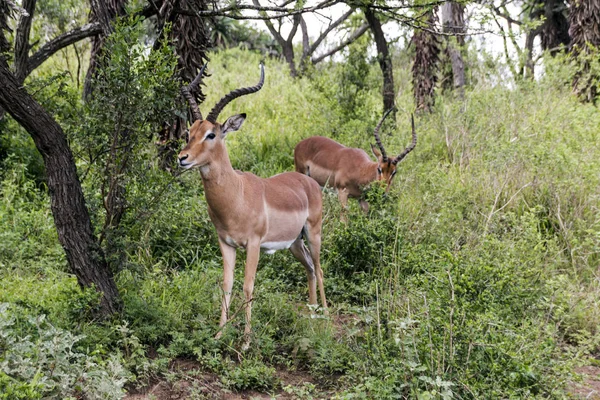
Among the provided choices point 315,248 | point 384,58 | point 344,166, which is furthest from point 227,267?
point 384,58

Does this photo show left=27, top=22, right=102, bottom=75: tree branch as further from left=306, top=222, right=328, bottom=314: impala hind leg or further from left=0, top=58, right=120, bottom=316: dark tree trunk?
left=306, top=222, right=328, bottom=314: impala hind leg

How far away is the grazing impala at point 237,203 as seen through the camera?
4.84m

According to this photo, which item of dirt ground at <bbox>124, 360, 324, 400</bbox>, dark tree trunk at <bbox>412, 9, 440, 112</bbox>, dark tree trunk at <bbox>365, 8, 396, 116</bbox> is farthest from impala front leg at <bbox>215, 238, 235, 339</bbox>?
dark tree trunk at <bbox>412, 9, 440, 112</bbox>

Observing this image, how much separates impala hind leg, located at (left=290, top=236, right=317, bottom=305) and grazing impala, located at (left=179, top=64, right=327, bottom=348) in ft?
0.58

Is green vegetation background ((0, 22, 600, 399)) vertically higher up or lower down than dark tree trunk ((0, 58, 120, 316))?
lower down

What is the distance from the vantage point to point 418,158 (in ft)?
30.9

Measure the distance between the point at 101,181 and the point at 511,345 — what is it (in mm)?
2924

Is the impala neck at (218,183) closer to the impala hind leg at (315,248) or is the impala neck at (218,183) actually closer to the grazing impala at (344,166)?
the impala hind leg at (315,248)

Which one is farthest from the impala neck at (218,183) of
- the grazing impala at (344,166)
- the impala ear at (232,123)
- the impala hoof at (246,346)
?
the grazing impala at (344,166)

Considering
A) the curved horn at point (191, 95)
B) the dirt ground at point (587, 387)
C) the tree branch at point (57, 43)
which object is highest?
the tree branch at point (57, 43)

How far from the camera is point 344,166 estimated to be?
855cm

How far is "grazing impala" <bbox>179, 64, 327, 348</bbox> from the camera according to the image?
4.84 metres

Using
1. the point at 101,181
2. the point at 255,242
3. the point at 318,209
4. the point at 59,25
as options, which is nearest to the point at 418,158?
the point at 318,209

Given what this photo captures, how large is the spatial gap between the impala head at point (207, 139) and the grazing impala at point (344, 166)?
3.11m
